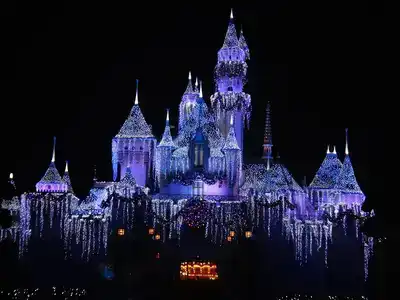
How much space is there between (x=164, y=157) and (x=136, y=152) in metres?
2.04

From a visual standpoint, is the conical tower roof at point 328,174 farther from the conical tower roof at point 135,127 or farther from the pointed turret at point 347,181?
the conical tower roof at point 135,127

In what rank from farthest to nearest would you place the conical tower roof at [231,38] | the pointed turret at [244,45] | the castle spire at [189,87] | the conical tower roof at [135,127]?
the castle spire at [189,87]
the pointed turret at [244,45]
the conical tower roof at [231,38]
the conical tower roof at [135,127]

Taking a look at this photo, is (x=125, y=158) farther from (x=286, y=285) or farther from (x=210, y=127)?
(x=286, y=285)

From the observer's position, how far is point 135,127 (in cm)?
3675

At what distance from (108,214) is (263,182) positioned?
9.05 m

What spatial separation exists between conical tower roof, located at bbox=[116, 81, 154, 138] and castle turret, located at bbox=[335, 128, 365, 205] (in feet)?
39.7

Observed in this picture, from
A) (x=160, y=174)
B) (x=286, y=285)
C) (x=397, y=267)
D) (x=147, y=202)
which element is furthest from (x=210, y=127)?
(x=397, y=267)

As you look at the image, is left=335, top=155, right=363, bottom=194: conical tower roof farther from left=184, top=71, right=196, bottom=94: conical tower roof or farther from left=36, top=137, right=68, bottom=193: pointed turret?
left=36, top=137, right=68, bottom=193: pointed turret

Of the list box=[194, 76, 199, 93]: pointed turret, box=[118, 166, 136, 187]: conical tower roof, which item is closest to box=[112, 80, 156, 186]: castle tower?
box=[118, 166, 136, 187]: conical tower roof

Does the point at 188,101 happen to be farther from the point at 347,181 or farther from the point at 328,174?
the point at 347,181

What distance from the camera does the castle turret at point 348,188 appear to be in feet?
117

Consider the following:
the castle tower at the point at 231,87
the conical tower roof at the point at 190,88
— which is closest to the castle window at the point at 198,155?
the castle tower at the point at 231,87

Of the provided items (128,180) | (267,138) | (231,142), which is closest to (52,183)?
(128,180)

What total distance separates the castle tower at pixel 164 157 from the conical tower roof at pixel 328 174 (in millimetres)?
9126
